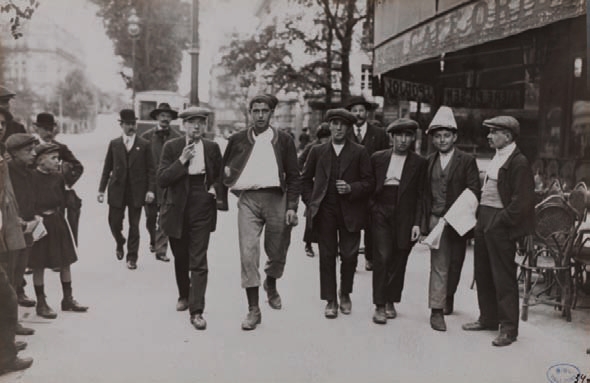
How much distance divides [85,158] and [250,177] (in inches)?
74.3

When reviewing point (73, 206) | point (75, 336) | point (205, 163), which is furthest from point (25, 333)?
point (205, 163)

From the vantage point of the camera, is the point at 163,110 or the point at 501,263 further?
the point at 163,110

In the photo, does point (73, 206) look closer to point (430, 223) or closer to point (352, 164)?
point (352, 164)

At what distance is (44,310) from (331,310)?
230 centimetres

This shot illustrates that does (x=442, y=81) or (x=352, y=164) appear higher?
(x=442, y=81)

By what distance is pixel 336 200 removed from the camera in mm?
5340

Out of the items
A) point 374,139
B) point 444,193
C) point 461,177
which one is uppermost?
point 374,139

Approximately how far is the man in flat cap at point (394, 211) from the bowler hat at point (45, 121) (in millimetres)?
2631

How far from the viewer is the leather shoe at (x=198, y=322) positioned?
4.77 meters

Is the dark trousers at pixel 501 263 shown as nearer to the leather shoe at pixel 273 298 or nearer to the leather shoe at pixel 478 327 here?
the leather shoe at pixel 478 327

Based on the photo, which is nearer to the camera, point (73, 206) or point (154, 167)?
point (73, 206)

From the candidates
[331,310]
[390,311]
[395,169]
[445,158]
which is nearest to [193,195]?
[331,310]

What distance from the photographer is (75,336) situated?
4.33 m

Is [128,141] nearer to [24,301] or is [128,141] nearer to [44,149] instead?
[44,149]
